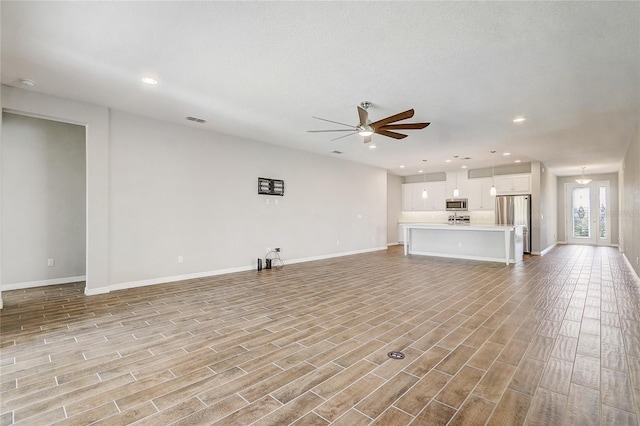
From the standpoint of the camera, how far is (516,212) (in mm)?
9328

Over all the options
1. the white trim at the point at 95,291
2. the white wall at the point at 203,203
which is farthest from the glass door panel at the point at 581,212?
the white trim at the point at 95,291

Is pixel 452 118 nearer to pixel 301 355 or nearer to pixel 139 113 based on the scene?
pixel 301 355

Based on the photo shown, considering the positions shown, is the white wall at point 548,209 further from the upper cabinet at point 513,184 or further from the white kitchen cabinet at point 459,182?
the white kitchen cabinet at point 459,182

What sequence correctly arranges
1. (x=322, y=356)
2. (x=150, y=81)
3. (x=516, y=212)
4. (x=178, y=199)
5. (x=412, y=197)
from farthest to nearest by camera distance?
(x=412, y=197)
(x=516, y=212)
(x=178, y=199)
(x=150, y=81)
(x=322, y=356)

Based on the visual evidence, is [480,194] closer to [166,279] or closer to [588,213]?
[588,213]

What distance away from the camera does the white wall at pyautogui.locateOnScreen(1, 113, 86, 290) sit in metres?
4.88

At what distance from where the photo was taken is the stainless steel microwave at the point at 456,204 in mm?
10727

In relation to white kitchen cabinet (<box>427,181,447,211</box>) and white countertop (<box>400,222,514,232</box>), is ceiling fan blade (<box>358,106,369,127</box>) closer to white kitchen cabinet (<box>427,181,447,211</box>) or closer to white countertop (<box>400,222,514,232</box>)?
white countertop (<box>400,222,514,232</box>)

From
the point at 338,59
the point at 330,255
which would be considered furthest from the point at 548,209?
the point at 338,59

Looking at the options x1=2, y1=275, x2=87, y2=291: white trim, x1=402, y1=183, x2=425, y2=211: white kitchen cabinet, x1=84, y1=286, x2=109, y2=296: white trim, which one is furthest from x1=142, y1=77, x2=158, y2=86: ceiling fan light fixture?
x1=402, y1=183, x2=425, y2=211: white kitchen cabinet

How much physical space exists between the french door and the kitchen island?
6567 mm

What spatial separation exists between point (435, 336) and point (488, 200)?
8742 mm

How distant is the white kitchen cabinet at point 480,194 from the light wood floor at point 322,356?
18.4 feet

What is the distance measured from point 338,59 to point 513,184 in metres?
8.79
